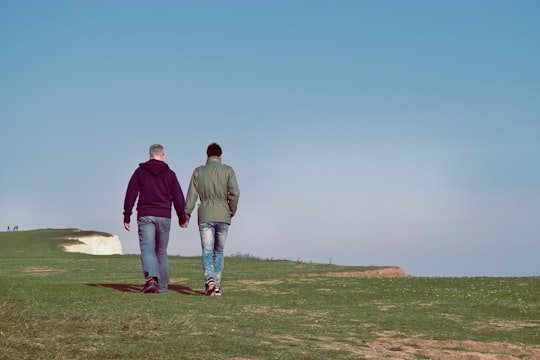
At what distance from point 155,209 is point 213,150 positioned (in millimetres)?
1826

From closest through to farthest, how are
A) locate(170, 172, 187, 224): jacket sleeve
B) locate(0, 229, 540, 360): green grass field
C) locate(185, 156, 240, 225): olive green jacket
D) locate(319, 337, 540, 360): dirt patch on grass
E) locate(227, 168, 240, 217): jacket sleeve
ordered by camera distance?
locate(0, 229, 540, 360): green grass field
locate(319, 337, 540, 360): dirt patch on grass
locate(185, 156, 240, 225): olive green jacket
locate(227, 168, 240, 217): jacket sleeve
locate(170, 172, 187, 224): jacket sleeve

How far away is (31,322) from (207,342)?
269 centimetres

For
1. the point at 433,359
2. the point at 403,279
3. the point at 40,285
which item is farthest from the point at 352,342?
the point at 403,279

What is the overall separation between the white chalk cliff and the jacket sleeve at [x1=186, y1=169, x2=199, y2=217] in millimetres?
36950

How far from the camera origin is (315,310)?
505 inches

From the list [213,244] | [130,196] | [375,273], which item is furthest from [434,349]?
[375,273]

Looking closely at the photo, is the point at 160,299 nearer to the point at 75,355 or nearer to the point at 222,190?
the point at 222,190

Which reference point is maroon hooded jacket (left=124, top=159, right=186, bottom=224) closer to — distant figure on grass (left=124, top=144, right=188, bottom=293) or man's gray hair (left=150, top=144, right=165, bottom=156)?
distant figure on grass (left=124, top=144, right=188, bottom=293)

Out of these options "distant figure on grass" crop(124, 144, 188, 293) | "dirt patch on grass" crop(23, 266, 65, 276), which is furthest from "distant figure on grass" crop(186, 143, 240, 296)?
"dirt patch on grass" crop(23, 266, 65, 276)

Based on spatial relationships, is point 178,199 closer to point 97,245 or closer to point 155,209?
point 155,209

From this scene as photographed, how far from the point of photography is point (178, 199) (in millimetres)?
15312

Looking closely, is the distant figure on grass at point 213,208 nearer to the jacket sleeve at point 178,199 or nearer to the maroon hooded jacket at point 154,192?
the jacket sleeve at point 178,199

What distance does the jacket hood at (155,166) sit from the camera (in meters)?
15.1

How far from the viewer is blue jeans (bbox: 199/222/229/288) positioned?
14.8 metres
